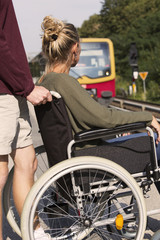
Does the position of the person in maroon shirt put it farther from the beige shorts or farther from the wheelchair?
the wheelchair

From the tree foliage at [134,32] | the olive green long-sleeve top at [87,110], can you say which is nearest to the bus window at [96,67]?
the olive green long-sleeve top at [87,110]

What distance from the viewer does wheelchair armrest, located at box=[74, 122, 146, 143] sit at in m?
1.93

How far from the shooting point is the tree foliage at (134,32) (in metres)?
27.9

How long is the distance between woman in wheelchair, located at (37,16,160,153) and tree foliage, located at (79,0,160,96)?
844 inches

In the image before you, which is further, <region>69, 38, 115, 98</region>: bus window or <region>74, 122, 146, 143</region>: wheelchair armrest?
<region>69, 38, 115, 98</region>: bus window

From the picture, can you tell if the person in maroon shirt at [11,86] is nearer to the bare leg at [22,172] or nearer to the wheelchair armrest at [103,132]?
the bare leg at [22,172]

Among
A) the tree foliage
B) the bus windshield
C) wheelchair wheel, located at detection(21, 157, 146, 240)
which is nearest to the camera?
wheelchair wheel, located at detection(21, 157, 146, 240)

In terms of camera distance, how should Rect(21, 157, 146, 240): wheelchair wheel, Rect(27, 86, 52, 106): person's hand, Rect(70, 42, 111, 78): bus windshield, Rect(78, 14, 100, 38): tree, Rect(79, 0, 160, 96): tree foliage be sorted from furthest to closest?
Rect(78, 14, 100, 38): tree
Rect(79, 0, 160, 96): tree foliage
Rect(70, 42, 111, 78): bus windshield
Rect(27, 86, 52, 106): person's hand
Rect(21, 157, 146, 240): wheelchair wheel

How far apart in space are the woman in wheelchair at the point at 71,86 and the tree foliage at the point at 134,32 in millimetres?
21434

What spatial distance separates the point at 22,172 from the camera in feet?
7.30

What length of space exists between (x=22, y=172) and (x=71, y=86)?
683 millimetres

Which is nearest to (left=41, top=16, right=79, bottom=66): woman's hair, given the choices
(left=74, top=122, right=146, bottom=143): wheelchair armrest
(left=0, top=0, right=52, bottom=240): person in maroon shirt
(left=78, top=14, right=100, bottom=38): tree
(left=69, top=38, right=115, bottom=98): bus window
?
(left=0, top=0, right=52, bottom=240): person in maroon shirt

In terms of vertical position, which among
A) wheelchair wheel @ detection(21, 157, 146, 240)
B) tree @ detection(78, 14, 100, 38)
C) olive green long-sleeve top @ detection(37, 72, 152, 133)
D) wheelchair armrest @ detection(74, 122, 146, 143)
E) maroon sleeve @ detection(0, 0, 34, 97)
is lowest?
wheelchair wheel @ detection(21, 157, 146, 240)

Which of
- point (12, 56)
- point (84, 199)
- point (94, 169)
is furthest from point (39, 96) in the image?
point (84, 199)
